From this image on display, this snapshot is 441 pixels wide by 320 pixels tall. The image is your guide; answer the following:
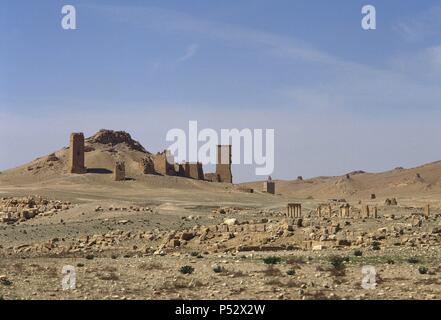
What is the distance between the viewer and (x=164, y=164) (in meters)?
78.6

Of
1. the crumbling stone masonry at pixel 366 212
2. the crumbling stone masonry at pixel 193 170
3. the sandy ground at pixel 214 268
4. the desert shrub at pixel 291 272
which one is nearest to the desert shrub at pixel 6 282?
the sandy ground at pixel 214 268

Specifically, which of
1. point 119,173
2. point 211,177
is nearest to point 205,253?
point 119,173

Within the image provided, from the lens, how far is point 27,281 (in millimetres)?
13680

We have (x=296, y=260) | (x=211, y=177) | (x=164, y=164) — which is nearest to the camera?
(x=296, y=260)

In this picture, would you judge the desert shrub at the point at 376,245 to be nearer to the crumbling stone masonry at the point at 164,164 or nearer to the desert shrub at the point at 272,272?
the desert shrub at the point at 272,272

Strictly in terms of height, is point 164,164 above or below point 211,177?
above

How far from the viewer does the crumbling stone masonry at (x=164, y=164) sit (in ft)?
258

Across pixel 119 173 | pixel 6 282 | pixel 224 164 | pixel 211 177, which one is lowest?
pixel 6 282

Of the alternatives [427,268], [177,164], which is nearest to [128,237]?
[427,268]

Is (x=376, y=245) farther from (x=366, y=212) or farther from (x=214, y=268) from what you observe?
(x=366, y=212)

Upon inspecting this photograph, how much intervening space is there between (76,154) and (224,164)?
1812cm

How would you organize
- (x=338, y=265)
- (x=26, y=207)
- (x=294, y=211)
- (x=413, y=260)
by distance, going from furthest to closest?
(x=26, y=207), (x=294, y=211), (x=413, y=260), (x=338, y=265)

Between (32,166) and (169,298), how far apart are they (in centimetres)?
7624
